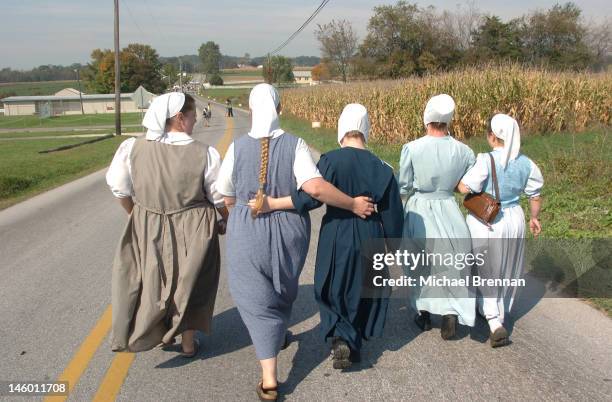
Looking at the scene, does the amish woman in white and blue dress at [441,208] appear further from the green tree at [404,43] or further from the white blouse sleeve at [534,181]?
the green tree at [404,43]

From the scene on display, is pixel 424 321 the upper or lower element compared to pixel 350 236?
lower

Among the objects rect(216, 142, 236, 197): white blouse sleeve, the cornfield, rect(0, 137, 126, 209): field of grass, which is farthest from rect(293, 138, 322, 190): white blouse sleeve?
the cornfield

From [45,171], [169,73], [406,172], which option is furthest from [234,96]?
[406,172]

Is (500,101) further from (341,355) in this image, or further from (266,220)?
(266,220)

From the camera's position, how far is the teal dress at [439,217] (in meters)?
4.35

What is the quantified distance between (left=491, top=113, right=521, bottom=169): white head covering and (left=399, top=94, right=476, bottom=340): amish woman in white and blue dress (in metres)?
0.25

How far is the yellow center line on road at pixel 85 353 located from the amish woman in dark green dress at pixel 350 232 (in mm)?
1711

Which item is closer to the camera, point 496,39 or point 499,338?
point 499,338

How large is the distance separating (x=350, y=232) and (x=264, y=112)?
1.02 meters

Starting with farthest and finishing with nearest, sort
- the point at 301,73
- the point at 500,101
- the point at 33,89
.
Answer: the point at 301,73 < the point at 33,89 < the point at 500,101

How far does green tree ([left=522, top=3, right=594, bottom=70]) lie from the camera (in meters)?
40.0

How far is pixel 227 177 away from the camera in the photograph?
3.66 meters

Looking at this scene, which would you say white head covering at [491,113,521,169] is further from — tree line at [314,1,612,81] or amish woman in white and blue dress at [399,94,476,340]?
tree line at [314,1,612,81]

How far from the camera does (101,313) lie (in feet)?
16.8
